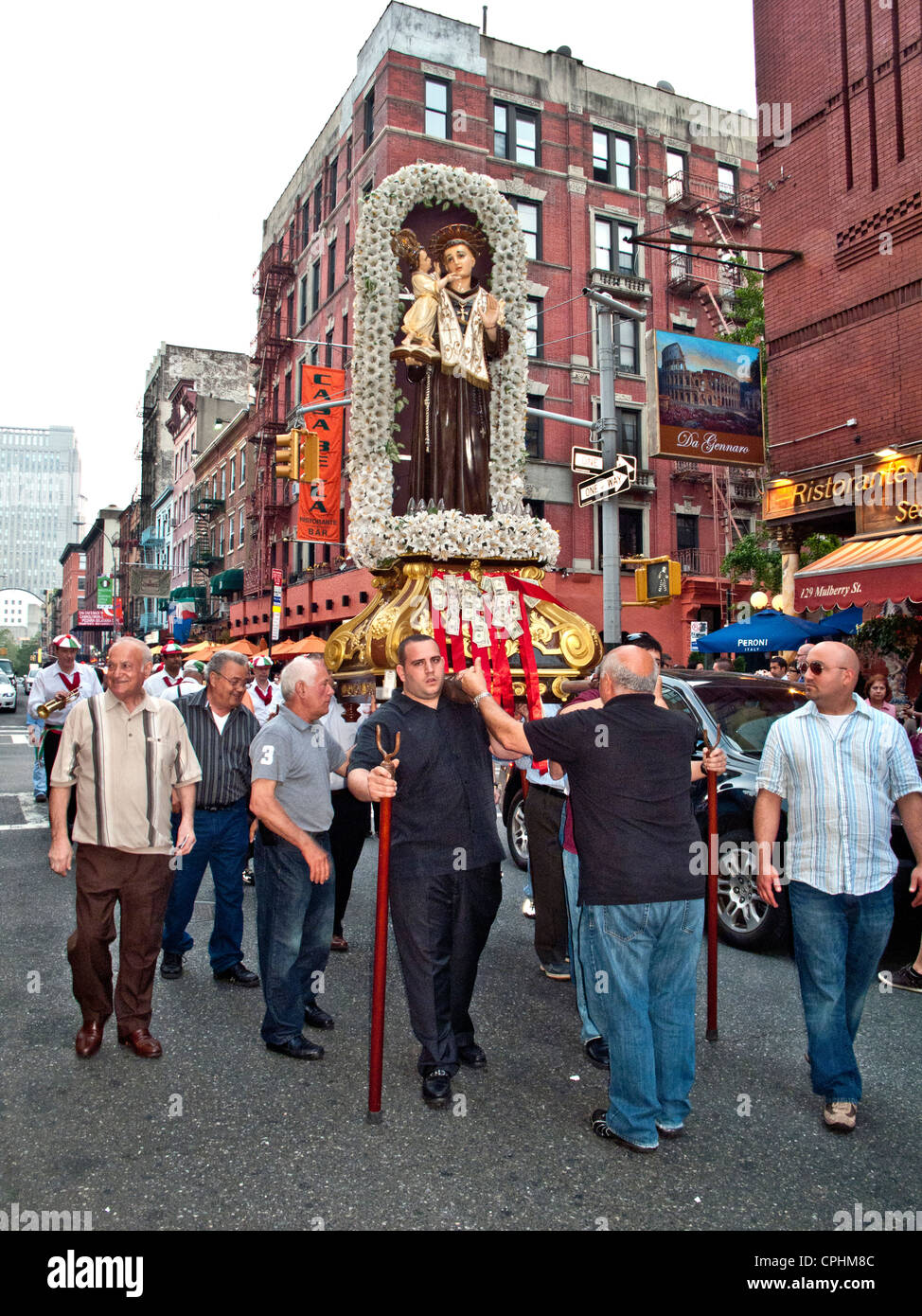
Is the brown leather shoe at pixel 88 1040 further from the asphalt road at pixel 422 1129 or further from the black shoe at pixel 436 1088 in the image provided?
the black shoe at pixel 436 1088

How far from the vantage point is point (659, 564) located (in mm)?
14414

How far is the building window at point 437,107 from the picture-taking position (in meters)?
26.4

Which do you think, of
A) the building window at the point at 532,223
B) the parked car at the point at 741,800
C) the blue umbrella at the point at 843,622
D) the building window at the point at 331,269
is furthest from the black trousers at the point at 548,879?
the building window at the point at 331,269

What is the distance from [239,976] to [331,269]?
94.2 ft

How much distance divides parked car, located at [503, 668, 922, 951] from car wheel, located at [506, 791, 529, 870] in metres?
1.98

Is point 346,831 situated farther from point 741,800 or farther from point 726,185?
point 726,185

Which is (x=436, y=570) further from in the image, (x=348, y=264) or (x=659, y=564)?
(x=348, y=264)

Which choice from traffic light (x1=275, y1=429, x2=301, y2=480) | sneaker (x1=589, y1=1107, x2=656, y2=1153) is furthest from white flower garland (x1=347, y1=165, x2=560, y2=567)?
traffic light (x1=275, y1=429, x2=301, y2=480)

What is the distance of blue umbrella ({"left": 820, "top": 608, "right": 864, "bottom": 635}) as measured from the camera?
1409 centimetres

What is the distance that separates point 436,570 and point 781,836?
10.5 ft

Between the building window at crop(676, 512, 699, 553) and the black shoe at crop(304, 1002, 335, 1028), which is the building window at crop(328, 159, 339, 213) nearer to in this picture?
the building window at crop(676, 512, 699, 553)

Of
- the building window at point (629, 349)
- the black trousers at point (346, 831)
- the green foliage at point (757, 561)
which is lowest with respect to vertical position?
the black trousers at point (346, 831)

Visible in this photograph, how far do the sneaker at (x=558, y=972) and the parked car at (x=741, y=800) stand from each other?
1.05 metres
